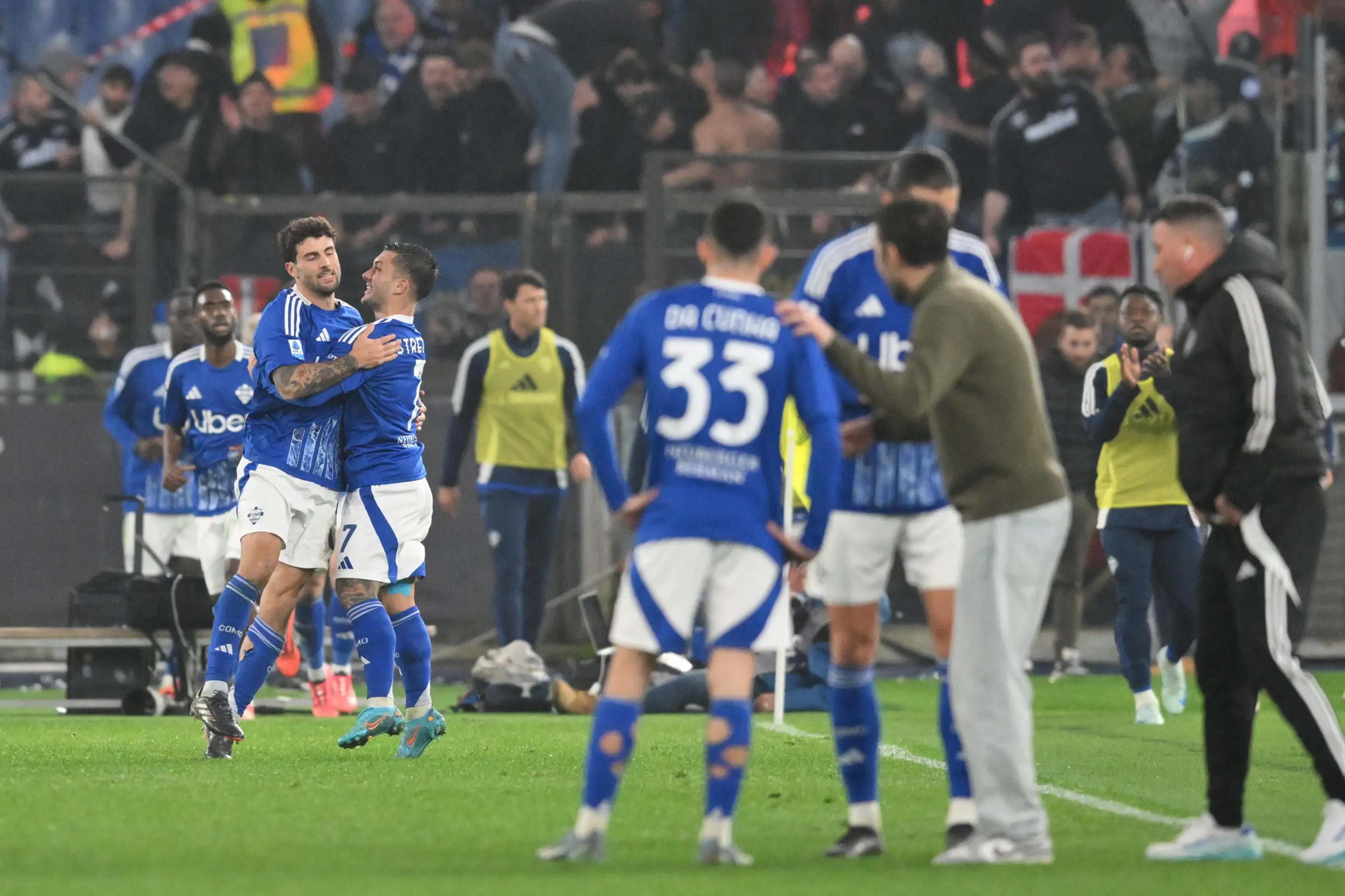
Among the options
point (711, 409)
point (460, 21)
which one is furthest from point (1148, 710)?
point (460, 21)

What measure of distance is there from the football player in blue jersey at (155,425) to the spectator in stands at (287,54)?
4.61 metres

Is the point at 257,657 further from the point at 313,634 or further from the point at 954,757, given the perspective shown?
the point at 954,757

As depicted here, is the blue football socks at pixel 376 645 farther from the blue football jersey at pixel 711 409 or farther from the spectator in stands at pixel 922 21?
the spectator in stands at pixel 922 21

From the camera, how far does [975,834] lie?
5.98 meters

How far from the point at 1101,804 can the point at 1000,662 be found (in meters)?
2.12

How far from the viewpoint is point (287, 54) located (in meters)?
18.9

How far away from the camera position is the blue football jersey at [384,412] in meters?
9.13

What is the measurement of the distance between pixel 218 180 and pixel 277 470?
367 inches

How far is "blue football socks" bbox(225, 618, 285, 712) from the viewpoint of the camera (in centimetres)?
936

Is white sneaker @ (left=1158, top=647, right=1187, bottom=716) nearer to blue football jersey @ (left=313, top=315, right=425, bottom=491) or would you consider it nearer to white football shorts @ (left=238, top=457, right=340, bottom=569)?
blue football jersey @ (left=313, top=315, right=425, bottom=491)

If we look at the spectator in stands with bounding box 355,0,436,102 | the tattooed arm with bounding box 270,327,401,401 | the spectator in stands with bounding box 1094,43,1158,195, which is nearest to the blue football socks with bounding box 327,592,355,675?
the tattooed arm with bounding box 270,327,401,401

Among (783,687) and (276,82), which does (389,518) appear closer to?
(783,687)

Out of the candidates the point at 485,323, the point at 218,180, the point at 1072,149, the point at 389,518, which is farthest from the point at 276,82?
the point at 389,518

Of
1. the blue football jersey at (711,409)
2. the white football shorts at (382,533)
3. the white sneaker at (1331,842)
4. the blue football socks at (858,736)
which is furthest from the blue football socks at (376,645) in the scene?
the white sneaker at (1331,842)
